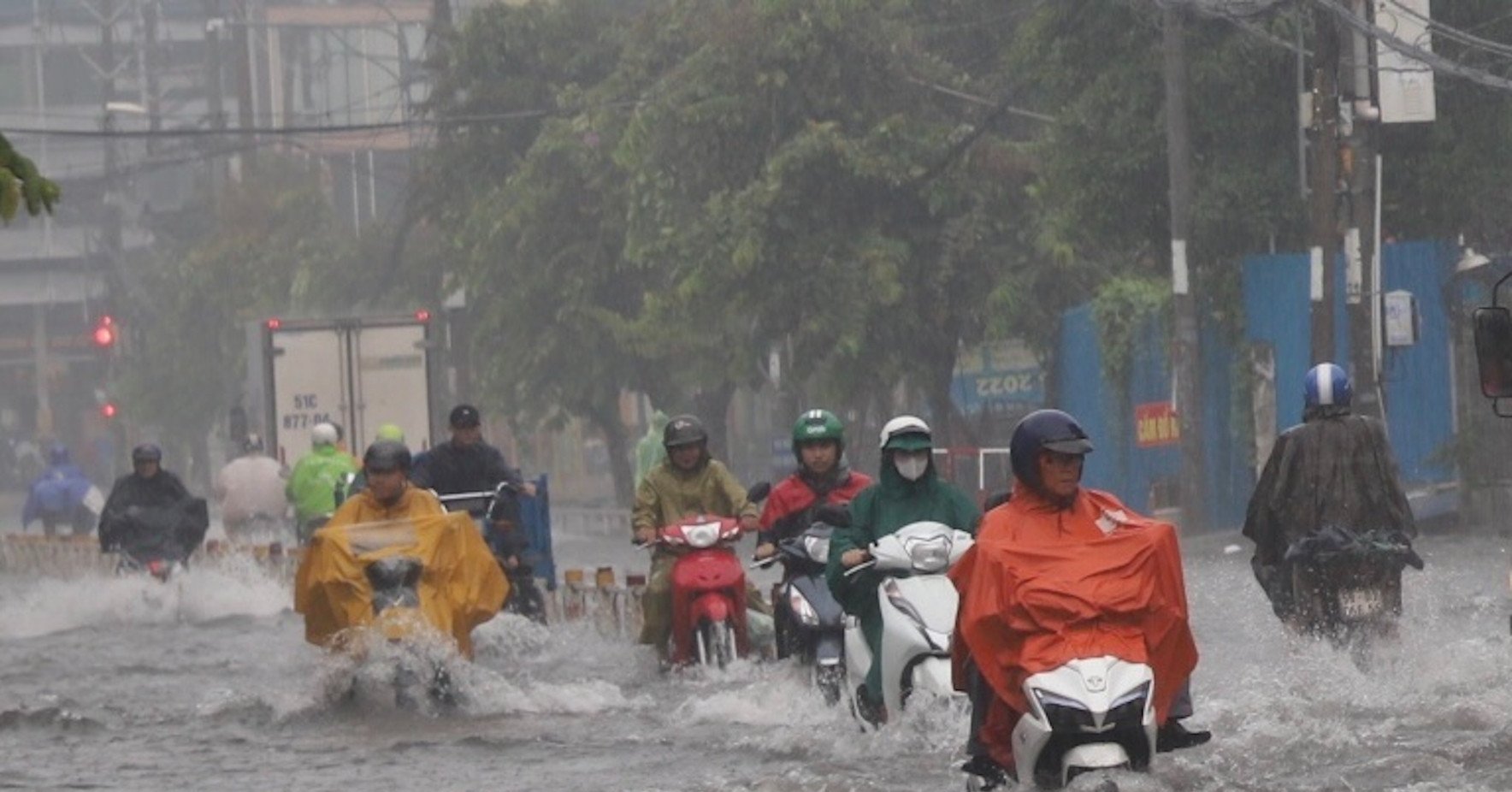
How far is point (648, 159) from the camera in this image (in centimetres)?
3644

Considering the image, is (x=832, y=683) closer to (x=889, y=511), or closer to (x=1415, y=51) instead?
(x=889, y=511)

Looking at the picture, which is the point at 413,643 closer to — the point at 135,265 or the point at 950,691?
the point at 950,691

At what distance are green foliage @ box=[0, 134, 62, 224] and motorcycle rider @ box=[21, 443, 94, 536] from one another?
27.7m

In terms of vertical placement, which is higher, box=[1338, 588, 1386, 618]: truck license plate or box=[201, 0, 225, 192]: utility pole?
box=[201, 0, 225, 192]: utility pole

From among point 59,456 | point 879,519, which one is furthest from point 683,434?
point 59,456

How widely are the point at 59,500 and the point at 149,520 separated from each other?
12639 mm

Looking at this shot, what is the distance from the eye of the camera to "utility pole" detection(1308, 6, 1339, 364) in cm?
2631

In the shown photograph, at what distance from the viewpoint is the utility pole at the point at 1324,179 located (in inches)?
1036

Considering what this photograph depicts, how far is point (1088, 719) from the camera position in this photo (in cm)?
886

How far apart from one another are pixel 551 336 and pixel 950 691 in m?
30.5

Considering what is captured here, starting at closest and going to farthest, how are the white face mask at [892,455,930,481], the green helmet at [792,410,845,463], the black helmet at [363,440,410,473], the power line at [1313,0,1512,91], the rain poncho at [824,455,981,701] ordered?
the rain poncho at [824,455,981,701] → the white face mask at [892,455,930,481] → the green helmet at [792,410,845,463] → the black helmet at [363,440,410,473] → the power line at [1313,0,1512,91]

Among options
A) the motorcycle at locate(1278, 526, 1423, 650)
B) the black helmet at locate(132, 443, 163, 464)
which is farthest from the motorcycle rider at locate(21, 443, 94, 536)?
the motorcycle at locate(1278, 526, 1423, 650)

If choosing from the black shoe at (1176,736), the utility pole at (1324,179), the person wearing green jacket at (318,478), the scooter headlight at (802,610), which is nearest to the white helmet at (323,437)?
the person wearing green jacket at (318,478)

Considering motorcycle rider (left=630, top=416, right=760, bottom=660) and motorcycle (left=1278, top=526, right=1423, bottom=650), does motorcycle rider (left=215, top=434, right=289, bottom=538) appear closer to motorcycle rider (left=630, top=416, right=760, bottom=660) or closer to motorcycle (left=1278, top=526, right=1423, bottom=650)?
motorcycle rider (left=630, top=416, right=760, bottom=660)
